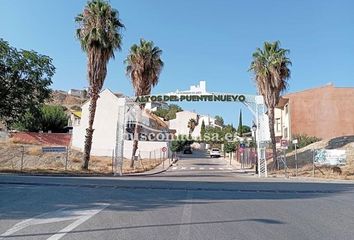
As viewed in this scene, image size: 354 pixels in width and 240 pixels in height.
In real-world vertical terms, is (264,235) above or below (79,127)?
below

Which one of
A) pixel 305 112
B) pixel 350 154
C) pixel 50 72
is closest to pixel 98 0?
pixel 50 72

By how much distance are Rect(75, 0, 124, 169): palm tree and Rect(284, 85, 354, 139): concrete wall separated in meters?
37.5

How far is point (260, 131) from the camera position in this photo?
36.9 metres

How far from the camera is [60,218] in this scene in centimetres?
991

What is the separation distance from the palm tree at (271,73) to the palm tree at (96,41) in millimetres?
12385

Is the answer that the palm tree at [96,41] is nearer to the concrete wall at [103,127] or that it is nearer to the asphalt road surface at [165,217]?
the asphalt road surface at [165,217]

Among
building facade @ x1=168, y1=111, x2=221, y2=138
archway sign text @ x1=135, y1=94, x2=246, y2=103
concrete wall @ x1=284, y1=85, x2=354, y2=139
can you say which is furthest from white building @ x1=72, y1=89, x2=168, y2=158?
building facade @ x1=168, y1=111, x2=221, y2=138

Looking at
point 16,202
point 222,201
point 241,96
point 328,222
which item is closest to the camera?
point 328,222

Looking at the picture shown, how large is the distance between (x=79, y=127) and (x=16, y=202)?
52358 mm

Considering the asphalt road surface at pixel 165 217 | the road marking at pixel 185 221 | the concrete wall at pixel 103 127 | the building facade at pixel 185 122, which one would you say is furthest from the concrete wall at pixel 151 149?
the building facade at pixel 185 122

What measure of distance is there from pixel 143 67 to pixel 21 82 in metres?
13.6

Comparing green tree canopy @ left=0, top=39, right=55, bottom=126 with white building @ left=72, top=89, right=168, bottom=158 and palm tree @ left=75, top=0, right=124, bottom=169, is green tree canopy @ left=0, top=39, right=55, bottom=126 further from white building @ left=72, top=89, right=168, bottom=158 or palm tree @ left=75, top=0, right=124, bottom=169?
white building @ left=72, top=89, right=168, bottom=158

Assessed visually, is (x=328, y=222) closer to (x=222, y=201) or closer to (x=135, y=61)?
(x=222, y=201)

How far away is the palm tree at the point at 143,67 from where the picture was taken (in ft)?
144
